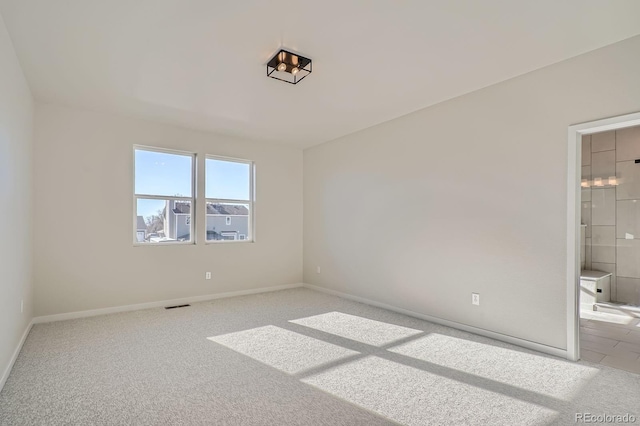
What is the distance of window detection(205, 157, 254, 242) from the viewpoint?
5.05m

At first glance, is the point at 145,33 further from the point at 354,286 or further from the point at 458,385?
the point at 354,286

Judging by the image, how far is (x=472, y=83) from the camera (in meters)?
3.23

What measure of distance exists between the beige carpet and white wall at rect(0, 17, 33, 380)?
347 millimetres

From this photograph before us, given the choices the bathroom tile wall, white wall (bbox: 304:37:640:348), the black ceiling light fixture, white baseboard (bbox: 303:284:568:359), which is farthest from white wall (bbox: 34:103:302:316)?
the bathroom tile wall

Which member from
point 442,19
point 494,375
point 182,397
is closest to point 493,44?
point 442,19

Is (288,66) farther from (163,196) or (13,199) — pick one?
(163,196)

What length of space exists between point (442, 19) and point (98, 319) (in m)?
4.71

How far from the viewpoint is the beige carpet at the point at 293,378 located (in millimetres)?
1961

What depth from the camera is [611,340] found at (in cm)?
320

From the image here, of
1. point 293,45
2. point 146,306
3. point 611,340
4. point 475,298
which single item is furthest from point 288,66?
point 611,340

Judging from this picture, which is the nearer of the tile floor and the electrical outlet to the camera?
the tile floor

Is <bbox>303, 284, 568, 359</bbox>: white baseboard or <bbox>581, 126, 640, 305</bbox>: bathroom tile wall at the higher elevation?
<bbox>581, 126, 640, 305</bbox>: bathroom tile wall

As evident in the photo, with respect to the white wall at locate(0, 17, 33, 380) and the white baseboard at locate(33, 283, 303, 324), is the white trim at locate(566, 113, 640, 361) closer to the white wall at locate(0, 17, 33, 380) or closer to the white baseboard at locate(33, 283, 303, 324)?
the white baseboard at locate(33, 283, 303, 324)

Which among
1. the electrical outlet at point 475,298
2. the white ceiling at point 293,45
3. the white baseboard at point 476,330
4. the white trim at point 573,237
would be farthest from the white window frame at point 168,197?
the white trim at point 573,237
